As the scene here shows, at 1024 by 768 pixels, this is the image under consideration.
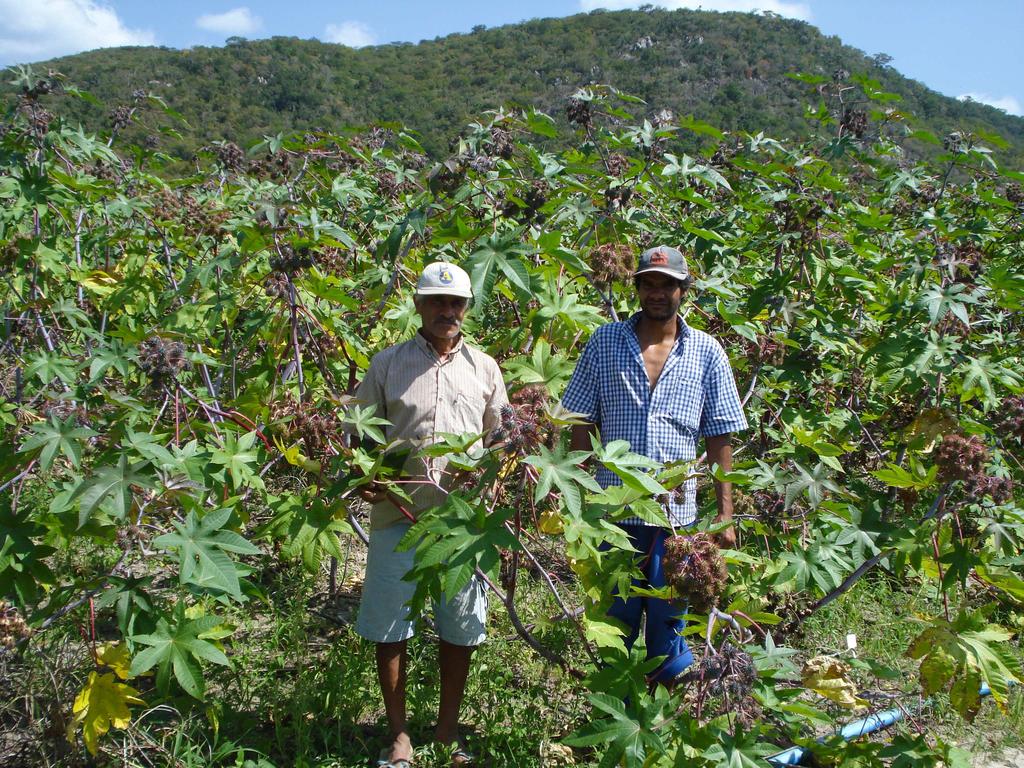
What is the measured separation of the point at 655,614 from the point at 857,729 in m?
0.87

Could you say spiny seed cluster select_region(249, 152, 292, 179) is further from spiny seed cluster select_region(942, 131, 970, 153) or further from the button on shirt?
spiny seed cluster select_region(942, 131, 970, 153)

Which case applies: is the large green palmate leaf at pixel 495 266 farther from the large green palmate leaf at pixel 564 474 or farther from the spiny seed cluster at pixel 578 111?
the spiny seed cluster at pixel 578 111

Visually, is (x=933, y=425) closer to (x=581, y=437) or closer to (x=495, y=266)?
(x=581, y=437)

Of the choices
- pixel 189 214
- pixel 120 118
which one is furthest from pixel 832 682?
pixel 120 118

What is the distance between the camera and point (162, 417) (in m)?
2.92

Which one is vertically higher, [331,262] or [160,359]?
[331,262]

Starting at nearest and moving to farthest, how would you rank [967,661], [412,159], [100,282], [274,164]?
[967,661] → [274,164] → [100,282] → [412,159]

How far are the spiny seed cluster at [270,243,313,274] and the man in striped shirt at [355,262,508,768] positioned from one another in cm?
43

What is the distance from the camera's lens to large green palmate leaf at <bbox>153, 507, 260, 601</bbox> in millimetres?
2170

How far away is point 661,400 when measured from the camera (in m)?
2.81

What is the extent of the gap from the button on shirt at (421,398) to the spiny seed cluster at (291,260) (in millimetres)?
430

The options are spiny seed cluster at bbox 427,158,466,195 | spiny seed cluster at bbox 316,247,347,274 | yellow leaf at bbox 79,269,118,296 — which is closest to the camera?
spiny seed cluster at bbox 427,158,466,195

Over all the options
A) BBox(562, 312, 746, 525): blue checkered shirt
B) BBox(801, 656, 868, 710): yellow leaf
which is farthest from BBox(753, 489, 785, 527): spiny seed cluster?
BBox(801, 656, 868, 710): yellow leaf

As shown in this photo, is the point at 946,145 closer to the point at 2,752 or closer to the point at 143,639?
the point at 143,639
